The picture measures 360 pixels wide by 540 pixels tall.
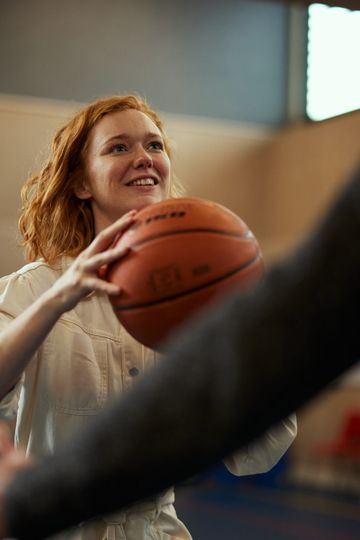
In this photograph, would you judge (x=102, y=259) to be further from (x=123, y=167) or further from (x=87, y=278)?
(x=123, y=167)

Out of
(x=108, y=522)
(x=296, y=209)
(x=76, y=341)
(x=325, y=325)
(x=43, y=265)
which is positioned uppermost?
(x=325, y=325)

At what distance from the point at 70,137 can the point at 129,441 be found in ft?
5.95

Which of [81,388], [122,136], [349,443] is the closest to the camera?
[81,388]

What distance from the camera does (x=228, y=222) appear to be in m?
1.92

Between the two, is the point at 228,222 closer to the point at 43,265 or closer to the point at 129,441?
the point at 43,265

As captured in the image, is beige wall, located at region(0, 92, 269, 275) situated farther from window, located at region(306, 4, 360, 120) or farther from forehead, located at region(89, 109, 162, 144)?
forehead, located at region(89, 109, 162, 144)

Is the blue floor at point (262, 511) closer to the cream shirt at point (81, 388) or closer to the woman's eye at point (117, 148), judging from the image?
the cream shirt at point (81, 388)

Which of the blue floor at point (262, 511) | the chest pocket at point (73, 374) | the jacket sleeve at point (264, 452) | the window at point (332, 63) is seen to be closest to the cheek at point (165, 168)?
the chest pocket at point (73, 374)

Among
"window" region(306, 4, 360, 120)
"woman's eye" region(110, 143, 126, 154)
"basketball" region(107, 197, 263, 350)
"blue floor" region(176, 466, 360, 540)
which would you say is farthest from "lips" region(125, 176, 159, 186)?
"window" region(306, 4, 360, 120)

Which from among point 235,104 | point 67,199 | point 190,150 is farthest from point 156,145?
point 235,104

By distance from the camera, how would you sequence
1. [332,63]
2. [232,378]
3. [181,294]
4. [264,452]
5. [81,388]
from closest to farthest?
[232,378] < [181,294] < [81,388] < [264,452] < [332,63]

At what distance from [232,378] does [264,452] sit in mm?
1589

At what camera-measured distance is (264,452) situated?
2.24 m

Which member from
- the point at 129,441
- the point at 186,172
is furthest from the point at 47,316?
the point at 186,172
